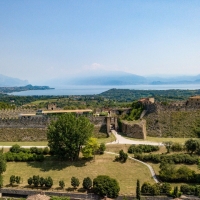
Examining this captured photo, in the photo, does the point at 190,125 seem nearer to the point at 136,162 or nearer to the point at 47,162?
the point at 136,162

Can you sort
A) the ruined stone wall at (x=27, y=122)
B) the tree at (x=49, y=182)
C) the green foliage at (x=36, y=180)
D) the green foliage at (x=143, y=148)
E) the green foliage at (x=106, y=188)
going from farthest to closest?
the ruined stone wall at (x=27, y=122) → the green foliage at (x=143, y=148) → the green foliage at (x=36, y=180) → the tree at (x=49, y=182) → the green foliage at (x=106, y=188)

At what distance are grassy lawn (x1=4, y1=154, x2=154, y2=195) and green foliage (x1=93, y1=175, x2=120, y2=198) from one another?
2.34 meters

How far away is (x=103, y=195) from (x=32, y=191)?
28.7ft

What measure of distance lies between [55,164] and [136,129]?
17959 mm

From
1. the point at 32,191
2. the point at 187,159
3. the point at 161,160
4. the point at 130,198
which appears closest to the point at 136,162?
the point at 161,160

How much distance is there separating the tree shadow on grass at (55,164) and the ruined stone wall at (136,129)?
13.6 metres

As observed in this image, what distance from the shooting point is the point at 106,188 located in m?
29.6

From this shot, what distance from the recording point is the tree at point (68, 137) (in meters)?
38.8

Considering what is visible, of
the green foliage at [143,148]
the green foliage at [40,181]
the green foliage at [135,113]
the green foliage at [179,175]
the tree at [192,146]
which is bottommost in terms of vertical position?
the green foliage at [40,181]

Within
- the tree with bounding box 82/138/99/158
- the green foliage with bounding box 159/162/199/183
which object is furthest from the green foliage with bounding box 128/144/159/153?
the green foliage with bounding box 159/162/199/183

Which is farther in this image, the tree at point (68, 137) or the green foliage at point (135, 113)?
the green foliage at point (135, 113)

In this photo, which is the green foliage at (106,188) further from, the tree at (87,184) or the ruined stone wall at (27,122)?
the ruined stone wall at (27,122)

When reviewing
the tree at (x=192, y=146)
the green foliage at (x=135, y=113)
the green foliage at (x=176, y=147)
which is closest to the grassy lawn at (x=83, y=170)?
the green foliage at (x=176, y=147)

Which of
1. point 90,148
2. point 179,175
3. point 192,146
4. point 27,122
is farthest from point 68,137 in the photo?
point 27,122
